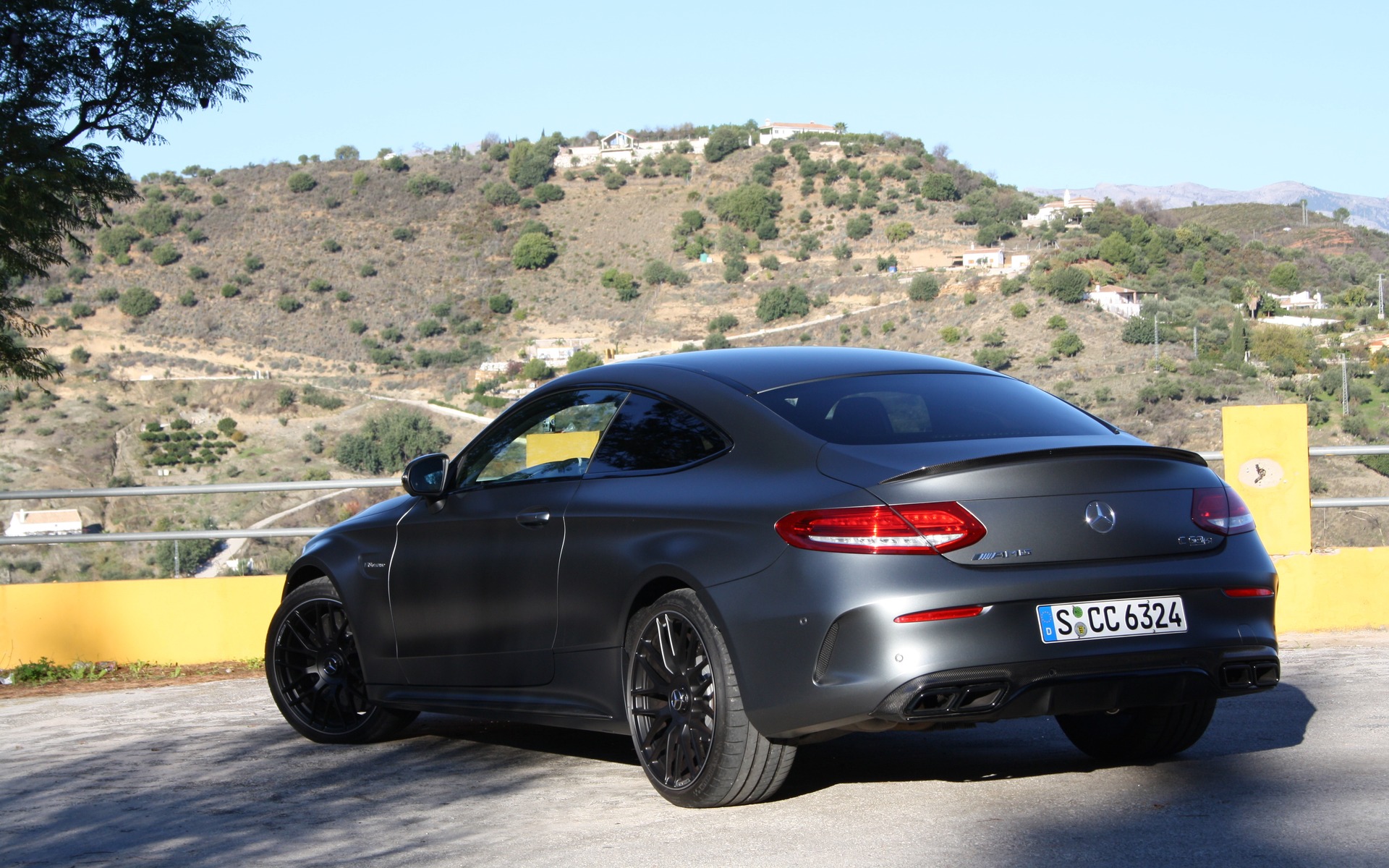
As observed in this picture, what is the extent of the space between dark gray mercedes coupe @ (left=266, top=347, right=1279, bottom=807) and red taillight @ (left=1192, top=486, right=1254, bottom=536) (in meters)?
0.01

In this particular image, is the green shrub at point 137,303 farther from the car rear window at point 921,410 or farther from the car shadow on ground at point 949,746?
the car rear window at point 921,410

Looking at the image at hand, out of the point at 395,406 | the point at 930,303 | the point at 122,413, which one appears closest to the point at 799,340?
the point at 930,303

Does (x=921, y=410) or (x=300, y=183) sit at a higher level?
(x=300, y=183)

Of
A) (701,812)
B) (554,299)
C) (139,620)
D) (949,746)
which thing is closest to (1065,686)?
(701,812)

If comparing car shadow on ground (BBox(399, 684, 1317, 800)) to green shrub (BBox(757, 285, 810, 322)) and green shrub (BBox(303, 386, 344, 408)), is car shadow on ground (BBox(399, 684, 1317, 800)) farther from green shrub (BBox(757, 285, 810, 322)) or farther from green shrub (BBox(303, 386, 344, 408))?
green shrub (BBox(757, 285, 810, 322))

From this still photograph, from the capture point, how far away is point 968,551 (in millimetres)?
3973

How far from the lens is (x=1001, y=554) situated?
400cm

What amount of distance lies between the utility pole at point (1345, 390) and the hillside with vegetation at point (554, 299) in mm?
370

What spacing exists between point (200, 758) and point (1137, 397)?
49.5 metres

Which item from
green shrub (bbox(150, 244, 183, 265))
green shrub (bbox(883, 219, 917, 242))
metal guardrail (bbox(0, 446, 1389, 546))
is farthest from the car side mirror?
green shrub (bbox(150, 244, 183, 265))

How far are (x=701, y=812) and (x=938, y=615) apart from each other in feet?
3.65

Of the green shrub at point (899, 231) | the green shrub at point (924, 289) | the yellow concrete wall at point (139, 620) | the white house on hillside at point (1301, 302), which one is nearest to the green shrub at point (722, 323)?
the green shrub at point (924, 289)

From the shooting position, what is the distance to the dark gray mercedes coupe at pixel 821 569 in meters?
3.96

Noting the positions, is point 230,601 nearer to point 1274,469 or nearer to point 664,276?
point 1274,469
